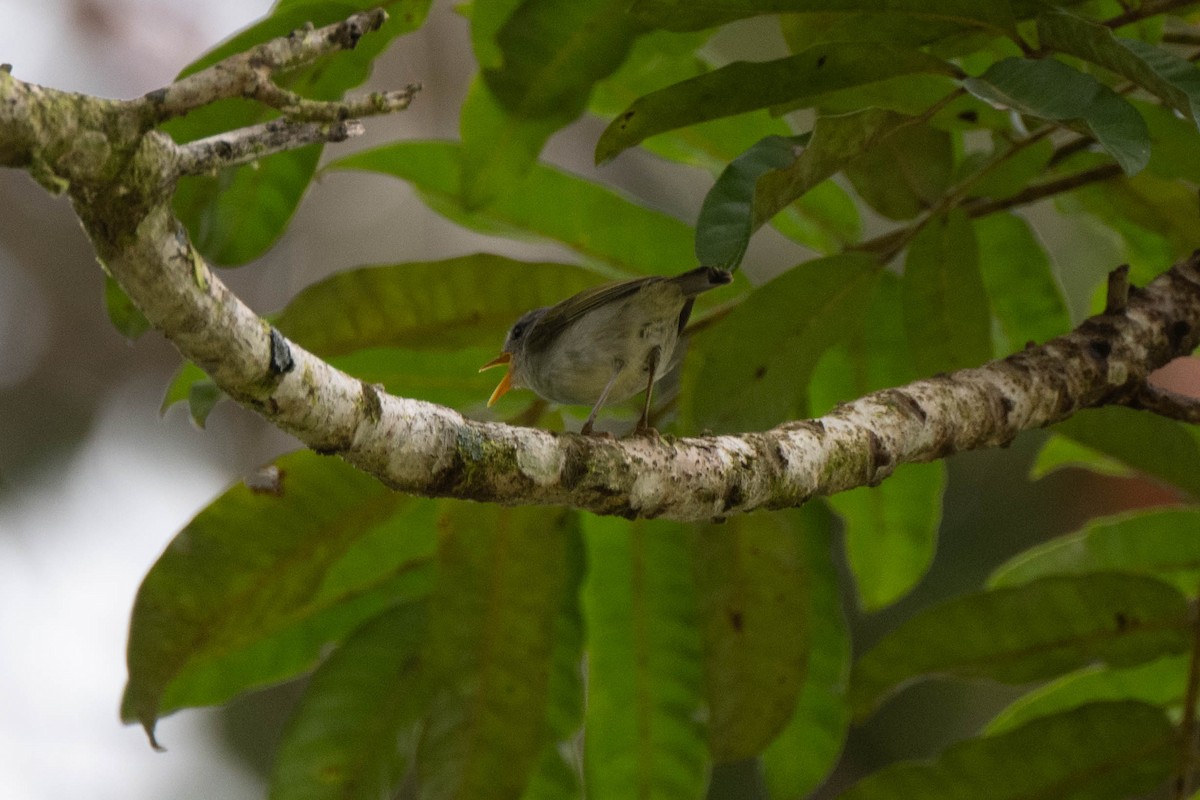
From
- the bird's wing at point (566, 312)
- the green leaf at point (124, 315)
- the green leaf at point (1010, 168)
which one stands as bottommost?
the green leaf at point (1010, 168)

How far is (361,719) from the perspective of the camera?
205 centimetres

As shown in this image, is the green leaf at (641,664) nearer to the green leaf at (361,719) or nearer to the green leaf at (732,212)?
the green leaf at (361,719)

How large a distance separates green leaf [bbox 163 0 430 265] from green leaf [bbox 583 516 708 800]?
83cm

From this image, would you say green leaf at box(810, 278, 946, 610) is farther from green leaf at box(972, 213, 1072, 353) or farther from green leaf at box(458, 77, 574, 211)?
green leaf at box(458, 77, 574, 211)

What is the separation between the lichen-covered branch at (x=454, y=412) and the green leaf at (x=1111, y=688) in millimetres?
809

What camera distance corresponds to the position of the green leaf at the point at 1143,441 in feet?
6.58

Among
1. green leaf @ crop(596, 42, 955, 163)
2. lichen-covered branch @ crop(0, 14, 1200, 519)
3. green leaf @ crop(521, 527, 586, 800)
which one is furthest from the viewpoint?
green leaf @ crop(521, 527, 586, 800)

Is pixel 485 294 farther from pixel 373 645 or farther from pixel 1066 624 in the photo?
pixel 1066 624

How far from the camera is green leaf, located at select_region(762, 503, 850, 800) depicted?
2.26m

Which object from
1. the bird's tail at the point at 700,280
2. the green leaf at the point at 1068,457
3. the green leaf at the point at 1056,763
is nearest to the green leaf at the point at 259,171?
the bird's tail at the point at 700,280

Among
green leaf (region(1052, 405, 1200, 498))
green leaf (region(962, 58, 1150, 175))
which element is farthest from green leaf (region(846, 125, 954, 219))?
green leaf (region(962, 58, 1150, 175))

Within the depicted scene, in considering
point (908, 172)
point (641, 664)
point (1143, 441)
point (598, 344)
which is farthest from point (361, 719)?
point (1143, 441)

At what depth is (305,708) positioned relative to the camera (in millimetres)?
2070

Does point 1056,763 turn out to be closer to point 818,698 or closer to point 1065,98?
point 818,698
